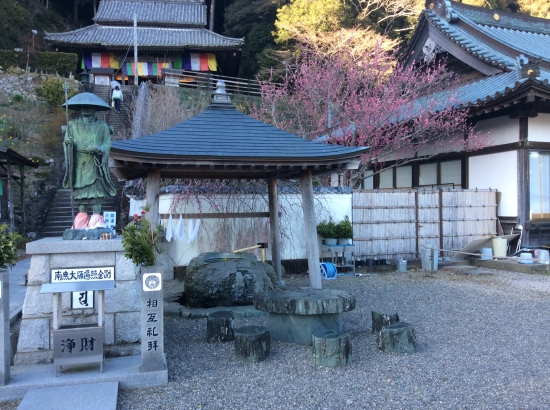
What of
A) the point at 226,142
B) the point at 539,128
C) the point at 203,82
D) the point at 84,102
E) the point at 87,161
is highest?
the point at 203,82

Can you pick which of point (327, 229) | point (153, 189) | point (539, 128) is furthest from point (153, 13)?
point (153, 189)

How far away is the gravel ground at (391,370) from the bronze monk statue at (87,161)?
1.99 m

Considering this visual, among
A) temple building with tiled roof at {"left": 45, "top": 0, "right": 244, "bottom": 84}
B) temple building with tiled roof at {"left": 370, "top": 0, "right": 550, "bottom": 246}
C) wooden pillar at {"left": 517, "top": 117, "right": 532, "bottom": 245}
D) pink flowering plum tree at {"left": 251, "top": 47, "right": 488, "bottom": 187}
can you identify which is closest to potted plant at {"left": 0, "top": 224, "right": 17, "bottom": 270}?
pink flowering plum tree at {"left": 251, "top": 47, "right": 488, "bottom": 187}

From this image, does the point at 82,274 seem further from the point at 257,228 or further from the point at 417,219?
the point at 417,219

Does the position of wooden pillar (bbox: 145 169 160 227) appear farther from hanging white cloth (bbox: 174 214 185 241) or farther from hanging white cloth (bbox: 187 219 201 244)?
hanging white cloth (bbox: 187 219 201 244)

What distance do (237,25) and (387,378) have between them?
31.8m

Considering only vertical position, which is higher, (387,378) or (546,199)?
(546,199)

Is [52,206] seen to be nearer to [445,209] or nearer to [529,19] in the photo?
[445,209]

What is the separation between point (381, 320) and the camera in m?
5.79

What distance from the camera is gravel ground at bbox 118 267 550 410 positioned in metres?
3.93

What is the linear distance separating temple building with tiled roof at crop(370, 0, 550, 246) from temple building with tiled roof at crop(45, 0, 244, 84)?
16.3m

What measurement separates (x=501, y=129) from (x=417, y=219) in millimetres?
3300

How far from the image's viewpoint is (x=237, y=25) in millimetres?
32125

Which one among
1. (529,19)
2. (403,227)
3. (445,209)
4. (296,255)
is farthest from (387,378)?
(529,19)
